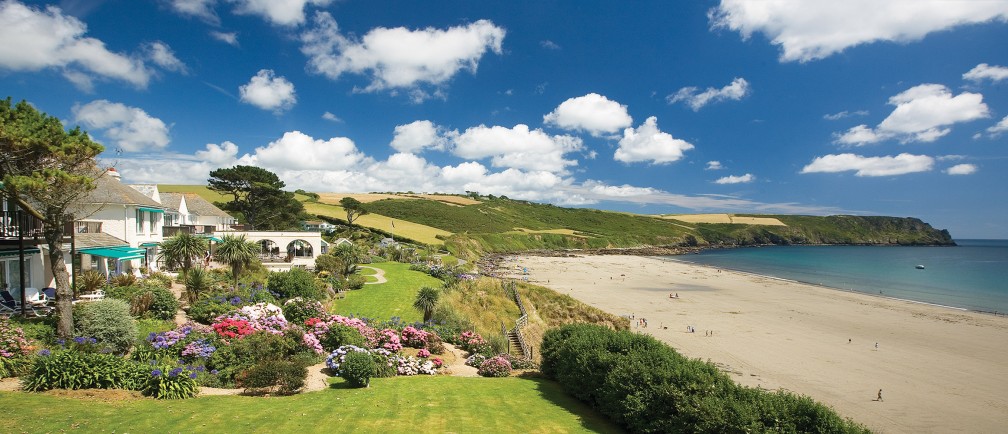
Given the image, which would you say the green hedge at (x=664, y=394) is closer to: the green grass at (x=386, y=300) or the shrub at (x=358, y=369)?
the shrub at (x=358, y=369)

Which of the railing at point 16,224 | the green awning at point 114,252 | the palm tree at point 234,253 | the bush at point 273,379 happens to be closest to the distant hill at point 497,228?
the palm tree at point 234,253

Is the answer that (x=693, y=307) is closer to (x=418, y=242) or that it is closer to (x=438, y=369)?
(x=438, y=369)

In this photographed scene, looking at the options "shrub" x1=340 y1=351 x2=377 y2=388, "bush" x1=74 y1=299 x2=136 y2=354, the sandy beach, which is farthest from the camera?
the sandy beach

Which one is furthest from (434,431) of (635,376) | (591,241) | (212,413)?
(591,241)

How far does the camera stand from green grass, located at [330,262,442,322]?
30295 mm

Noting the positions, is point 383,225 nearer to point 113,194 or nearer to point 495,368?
point 113,194

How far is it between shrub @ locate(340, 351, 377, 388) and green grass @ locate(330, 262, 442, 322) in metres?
12.6

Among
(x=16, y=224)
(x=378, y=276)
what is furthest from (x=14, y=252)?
(x=378, y=276)

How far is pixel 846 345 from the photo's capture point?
37.7 metres

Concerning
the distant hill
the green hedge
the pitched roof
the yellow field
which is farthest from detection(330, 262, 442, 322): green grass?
the yellow field

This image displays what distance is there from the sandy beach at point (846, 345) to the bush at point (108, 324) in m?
31.8

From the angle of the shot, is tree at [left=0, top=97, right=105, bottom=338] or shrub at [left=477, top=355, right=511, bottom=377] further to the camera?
shrub at [left=477, top=355, right=511, bottom=377]

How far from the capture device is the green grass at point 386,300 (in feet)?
99.4

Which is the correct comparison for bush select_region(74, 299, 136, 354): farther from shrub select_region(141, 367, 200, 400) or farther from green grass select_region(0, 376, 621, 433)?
green grass select_region(0, 376, 621, 433)
